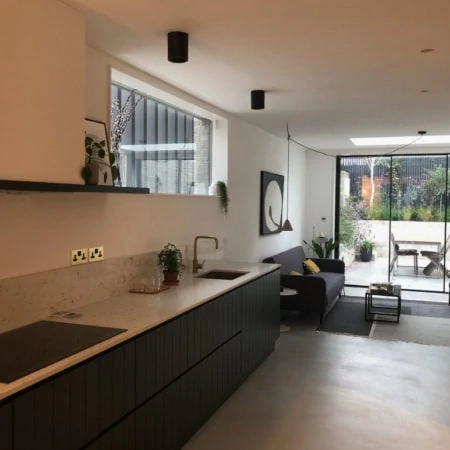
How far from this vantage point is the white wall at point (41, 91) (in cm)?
222

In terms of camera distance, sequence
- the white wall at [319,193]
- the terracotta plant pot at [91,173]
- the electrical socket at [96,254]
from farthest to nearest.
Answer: the white wall at [319,193] < the electrical socket at [96,254] < the terracotta plant pot at [91,173]

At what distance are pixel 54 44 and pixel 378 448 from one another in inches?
116

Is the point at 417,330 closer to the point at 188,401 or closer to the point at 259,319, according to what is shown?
the point at 259,319

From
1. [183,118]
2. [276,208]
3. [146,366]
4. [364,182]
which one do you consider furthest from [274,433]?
[364,182]

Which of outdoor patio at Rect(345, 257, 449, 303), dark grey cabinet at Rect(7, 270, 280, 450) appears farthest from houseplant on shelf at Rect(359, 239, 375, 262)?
dark grey cabinet at Rect(7, 270, 280, 450)

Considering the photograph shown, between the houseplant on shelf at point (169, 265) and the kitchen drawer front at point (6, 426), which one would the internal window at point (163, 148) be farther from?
the kitchen drawer front at point (6, 426)

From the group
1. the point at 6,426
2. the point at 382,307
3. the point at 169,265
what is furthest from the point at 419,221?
the point at 6,426

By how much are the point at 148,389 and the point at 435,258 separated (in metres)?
7.16

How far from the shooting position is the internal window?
12.8 feet

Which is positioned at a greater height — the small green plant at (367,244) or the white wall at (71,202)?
the white wall at (71,202)

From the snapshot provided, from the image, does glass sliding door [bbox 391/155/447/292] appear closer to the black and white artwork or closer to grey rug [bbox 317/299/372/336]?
grey rug [bbox 317/299/372/336]

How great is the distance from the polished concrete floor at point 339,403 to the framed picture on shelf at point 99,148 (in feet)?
5.61

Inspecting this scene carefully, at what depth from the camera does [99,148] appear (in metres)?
3.00

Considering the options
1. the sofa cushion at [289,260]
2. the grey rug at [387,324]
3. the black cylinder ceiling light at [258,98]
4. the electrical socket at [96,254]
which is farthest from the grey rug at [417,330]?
the electrical socket at [96,254]
